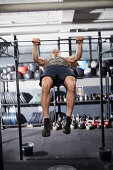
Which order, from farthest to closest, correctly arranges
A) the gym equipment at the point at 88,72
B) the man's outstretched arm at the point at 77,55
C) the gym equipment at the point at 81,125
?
1. the gym equipment at the point at 88,72
2. the gym equipment at the point at 81,125
3. the man's outstretched arm at the point at 77,55

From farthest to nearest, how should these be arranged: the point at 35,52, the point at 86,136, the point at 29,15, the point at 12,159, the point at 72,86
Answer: the point at 29,15
the point at 86,136
the point at 12,159
the point at 35,52
the point at 72,86

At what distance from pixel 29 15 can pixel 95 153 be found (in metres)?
4.67

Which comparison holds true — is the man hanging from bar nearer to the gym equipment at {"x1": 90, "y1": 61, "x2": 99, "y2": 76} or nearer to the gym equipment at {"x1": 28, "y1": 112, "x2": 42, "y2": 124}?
the gym equipment at {"x1": 90, "y1": 61, "x2": 99, "y2": 76}

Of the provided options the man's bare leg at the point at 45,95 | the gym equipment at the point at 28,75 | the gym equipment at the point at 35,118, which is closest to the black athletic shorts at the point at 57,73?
the man's bare leg at the point at 45,95

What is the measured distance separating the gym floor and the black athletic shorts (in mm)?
1616

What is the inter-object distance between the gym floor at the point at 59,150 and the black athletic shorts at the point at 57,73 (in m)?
1.62

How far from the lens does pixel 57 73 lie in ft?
8.89

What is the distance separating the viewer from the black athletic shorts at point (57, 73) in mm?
2699

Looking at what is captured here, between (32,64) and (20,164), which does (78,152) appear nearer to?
(20,164)

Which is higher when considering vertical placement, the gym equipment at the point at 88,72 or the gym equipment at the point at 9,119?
the gym equipment at the point at 88,72

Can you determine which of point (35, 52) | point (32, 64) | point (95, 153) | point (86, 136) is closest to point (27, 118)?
point (32, 64)

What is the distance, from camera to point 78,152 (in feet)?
13.7

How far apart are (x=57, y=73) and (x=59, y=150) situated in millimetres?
2298

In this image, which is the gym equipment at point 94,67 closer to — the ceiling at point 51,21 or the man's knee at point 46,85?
the ceiling at point 51,21
